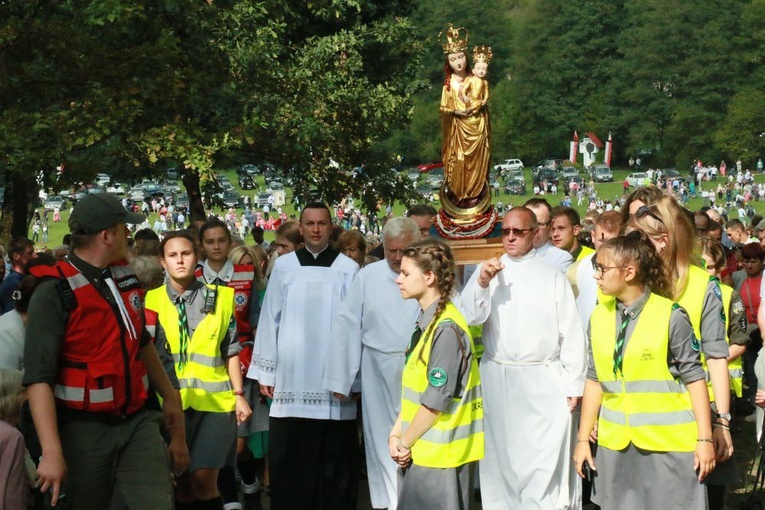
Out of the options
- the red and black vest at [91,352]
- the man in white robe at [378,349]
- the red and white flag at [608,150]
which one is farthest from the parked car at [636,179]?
the red and black vest at [91,352]

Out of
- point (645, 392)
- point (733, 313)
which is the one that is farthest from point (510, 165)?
point (645, 392)

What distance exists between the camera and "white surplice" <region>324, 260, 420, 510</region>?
808 cm

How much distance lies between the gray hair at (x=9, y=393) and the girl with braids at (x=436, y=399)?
1.83 metres

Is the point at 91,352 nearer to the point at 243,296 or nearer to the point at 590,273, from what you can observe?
the point at 243,296

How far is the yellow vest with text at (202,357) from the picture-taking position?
760 cm

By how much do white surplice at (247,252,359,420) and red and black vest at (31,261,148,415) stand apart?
2.65 metres

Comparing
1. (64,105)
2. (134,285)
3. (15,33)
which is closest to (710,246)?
(134,285)

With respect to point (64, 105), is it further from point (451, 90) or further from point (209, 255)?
point (209, 255)

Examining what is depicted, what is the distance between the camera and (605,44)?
104 metres

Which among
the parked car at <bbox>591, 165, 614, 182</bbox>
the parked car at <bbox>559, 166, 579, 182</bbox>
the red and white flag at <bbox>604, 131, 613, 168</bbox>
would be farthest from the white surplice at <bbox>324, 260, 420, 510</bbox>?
the red and white flag at <bbox>604, 131, 613, 168</bbox>

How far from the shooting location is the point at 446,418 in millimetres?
6098

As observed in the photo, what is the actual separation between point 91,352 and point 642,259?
2692 mm

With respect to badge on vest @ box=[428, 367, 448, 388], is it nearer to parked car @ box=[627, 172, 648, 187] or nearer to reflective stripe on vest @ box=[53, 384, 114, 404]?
reflective stripe on vest @ box=[53, 384, 114, 404]

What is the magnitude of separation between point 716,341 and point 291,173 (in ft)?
55.7
